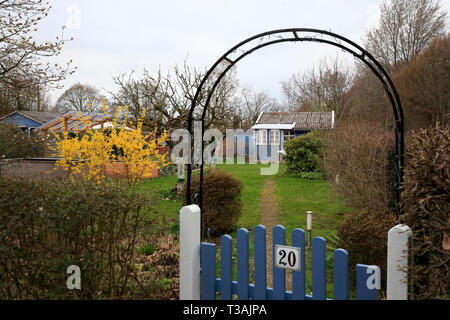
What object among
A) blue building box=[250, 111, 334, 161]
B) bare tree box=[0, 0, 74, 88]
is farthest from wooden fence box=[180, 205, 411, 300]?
blue building box=[250, 111, 334, 161]

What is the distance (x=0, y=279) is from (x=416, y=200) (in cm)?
355

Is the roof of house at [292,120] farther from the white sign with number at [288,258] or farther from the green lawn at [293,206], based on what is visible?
the white sign with number at [288,258]

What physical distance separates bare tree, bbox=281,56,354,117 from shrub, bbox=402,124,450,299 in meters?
24.0

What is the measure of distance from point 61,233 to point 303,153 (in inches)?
554

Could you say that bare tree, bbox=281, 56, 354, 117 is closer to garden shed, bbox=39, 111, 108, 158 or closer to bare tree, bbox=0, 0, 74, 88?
garden shed, bbox=39, 111, 108, 158

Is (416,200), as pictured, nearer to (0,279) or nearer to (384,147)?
(0,279)

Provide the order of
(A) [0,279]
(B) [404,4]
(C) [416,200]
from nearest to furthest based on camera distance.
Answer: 1. (C) [416,200]
2. (A) [0,279]
3. (B) [404,4]

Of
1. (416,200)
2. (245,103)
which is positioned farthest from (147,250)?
(245,103)

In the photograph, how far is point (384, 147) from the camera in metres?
6.48

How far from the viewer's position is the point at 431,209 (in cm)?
257

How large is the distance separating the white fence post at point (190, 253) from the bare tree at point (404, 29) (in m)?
23.3

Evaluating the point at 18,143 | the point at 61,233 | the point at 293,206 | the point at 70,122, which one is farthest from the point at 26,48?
the point at 70,122

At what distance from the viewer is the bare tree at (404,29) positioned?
22.0 m

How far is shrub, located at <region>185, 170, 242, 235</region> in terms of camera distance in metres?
6.87
